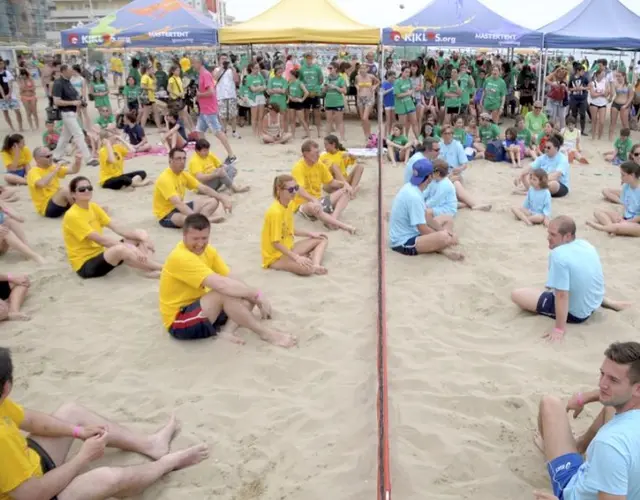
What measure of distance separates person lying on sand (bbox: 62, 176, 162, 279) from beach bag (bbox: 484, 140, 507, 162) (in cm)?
677

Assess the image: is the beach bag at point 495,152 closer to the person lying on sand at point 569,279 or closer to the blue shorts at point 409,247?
the blue shorts at point 409,247

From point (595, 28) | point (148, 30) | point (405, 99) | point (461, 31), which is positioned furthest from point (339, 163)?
point (595, 28)

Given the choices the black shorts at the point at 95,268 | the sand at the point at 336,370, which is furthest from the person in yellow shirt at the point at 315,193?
the black shorts at the point at 95,268

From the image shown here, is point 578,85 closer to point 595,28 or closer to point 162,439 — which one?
point 595,28

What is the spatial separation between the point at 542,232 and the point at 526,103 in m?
9.09

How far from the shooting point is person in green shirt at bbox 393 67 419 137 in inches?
445

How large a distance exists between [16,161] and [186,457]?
6924mm

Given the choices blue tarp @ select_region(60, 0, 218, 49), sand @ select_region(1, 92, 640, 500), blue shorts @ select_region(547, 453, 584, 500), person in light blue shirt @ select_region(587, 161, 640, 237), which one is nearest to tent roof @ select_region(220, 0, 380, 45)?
blue tarp @ select_region(60, 0, 218, 49)

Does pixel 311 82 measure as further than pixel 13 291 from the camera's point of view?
Yes

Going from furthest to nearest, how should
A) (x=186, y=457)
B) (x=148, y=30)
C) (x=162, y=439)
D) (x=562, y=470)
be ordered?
(x=148, y=30), (x=162, y=439), (x=186, y=457), (x=562, y=470)

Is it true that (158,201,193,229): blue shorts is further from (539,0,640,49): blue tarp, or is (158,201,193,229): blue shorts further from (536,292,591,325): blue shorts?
(539,0,640,49): blue tarp

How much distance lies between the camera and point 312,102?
1236 cm

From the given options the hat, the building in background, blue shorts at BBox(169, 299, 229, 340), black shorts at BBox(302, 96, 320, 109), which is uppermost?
the building in background

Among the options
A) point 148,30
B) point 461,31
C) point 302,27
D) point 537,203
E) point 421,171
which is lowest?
point 537,203
